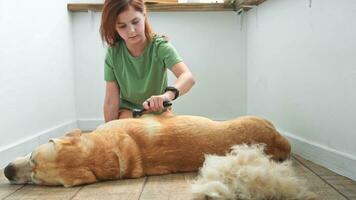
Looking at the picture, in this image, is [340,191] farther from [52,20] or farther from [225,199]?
[52,20]

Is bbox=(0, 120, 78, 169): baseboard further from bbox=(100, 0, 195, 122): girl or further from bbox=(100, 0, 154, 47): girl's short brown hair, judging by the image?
Answer: bbox=(100, 0, 154, 47): girl's short brown hair

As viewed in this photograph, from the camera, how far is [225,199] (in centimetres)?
80

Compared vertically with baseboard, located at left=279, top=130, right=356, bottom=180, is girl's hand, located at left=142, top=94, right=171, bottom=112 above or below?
above

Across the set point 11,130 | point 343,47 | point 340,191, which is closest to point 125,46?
point 11,130

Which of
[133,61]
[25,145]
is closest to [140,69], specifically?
[133,61]

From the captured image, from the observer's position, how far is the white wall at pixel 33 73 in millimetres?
1340

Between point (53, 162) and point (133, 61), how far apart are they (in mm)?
577

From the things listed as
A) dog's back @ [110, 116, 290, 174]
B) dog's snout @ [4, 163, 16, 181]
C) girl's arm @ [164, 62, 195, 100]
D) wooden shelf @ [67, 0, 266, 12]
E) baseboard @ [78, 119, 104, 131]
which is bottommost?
baseboard @ [78, 119, 104, 131]

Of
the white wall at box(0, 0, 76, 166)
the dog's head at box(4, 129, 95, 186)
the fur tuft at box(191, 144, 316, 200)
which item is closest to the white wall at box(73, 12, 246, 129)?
the white wall at box(0, 0, 76, 166)

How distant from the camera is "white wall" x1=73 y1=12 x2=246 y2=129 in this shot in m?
2.23

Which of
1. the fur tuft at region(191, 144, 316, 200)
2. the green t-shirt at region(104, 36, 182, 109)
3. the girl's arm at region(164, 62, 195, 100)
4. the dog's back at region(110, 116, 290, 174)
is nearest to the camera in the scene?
the fur tuft at region(191, 144, 316, 200)

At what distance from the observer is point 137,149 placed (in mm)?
1039

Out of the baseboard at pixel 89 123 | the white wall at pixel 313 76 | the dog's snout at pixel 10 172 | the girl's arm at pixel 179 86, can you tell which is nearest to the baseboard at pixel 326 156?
the white wall at pixel 313 76

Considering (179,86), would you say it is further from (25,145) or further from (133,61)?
(25,145)
